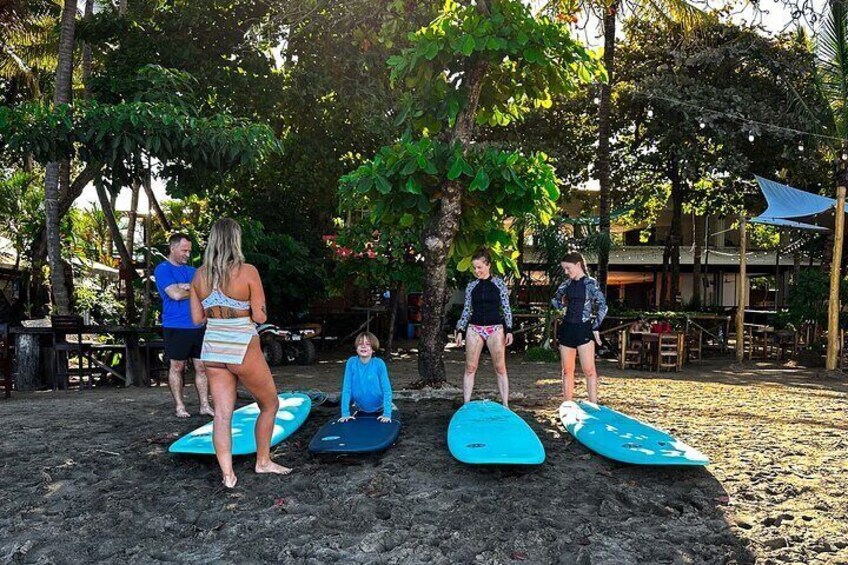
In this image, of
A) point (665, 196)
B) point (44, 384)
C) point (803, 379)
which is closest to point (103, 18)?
point (44, 384)

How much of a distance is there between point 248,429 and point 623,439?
2.84 meters

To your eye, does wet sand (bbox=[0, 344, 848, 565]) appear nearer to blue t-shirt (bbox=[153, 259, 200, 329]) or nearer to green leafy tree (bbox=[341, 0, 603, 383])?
blue t-shirt (bbox=[153, 259, 200, 329])

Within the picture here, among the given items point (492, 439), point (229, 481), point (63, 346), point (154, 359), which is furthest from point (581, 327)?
point (63, 346)

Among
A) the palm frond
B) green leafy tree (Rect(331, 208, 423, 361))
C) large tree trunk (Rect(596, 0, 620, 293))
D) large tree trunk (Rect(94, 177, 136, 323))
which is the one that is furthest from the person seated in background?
the palm frond

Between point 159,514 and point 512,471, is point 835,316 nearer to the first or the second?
point 512,471

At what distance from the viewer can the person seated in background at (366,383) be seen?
212 inches

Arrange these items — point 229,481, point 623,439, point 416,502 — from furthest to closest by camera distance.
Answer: point 623,439 < point 229,481 < point 416,502

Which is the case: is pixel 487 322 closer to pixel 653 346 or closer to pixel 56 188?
pixel 653 346

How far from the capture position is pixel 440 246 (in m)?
7.34

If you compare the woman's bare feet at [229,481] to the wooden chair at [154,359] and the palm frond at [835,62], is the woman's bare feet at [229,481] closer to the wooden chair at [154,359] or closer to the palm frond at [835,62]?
the wooden chair at [154,359]

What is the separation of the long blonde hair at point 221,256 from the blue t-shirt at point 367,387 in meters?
1.58

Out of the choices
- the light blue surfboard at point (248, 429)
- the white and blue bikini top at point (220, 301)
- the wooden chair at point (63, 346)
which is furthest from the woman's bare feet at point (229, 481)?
the wooden chair at point (63, 346)

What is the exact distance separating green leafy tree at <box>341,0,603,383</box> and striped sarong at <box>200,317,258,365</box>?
2499 mm

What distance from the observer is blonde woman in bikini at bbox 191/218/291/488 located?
13.3ft
